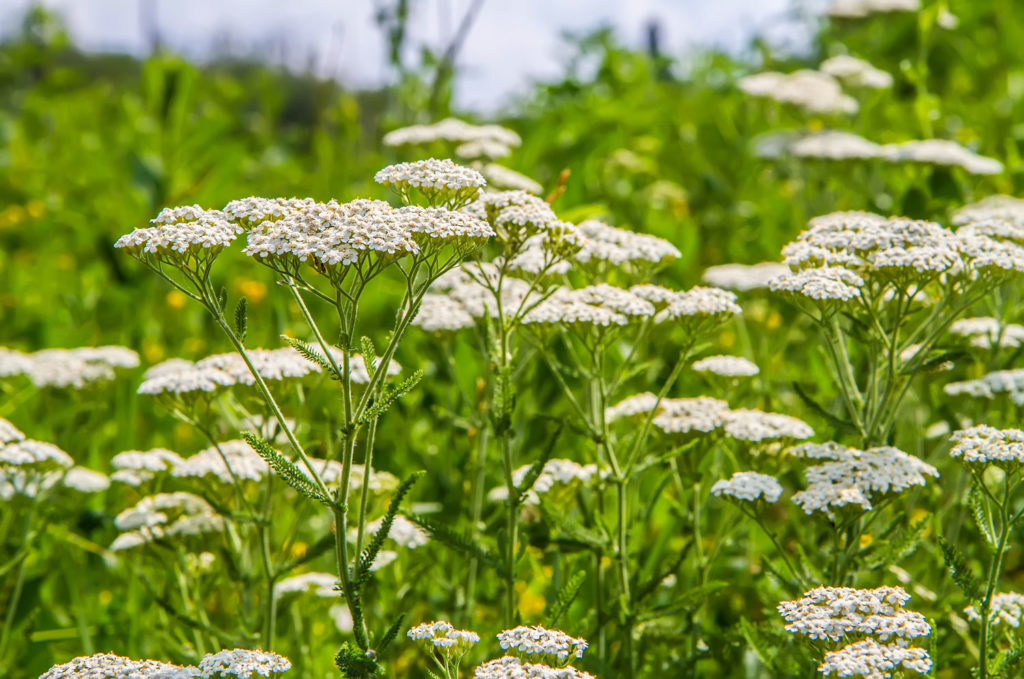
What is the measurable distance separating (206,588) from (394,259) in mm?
1409

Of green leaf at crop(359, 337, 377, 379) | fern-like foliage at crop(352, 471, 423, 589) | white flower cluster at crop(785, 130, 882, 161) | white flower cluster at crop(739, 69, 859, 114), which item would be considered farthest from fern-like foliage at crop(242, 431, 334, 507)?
white flower cluster at crop(739, 69, 859, 114)

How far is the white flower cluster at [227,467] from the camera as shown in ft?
8.02

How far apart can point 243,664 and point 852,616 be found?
108cm

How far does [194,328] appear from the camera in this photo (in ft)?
17.6

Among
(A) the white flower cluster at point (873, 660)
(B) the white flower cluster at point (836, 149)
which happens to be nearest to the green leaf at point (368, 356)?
(A) the white flower cluster at point (873, 660)

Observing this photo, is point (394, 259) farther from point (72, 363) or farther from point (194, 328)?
point (194, 328)

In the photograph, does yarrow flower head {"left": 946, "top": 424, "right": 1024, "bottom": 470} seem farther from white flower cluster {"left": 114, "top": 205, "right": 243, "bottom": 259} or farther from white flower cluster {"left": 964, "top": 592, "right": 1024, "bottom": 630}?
white flower cluster {"left": 114, "top": 205, "right": 243, "bottom": 259}

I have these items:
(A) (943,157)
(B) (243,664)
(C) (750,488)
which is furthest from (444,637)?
(A) (943,157)

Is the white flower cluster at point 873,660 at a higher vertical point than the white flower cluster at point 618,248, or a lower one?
lower

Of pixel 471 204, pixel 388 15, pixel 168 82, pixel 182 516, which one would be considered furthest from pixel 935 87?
pixel 182 516

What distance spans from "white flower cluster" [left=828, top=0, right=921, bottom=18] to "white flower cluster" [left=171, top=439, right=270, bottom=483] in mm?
4114

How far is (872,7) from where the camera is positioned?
5.22 metres

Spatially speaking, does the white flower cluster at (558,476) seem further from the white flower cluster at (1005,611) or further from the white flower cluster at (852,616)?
the white flower cluster at (1005,611)

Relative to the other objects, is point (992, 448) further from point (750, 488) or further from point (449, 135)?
point (449, 135)
